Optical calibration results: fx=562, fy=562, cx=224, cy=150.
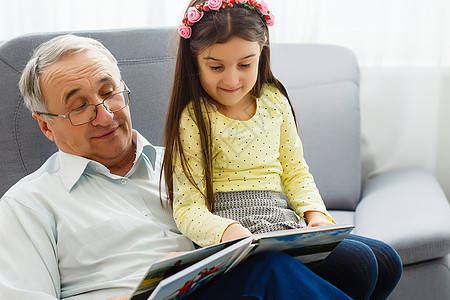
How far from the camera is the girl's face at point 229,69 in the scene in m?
1.31

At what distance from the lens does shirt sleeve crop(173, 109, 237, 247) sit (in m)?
1.34

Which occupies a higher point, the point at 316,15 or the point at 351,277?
the point at 316,15

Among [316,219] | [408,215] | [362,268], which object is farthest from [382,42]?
[362,268]

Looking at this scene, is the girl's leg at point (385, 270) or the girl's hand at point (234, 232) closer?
the girl's hand at point (234, 232)

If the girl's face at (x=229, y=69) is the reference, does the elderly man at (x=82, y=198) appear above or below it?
below

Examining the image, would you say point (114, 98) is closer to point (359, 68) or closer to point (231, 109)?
point (231, 109)

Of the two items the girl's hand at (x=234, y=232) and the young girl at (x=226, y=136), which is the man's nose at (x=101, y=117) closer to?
the young girl at (x=226, y=136)

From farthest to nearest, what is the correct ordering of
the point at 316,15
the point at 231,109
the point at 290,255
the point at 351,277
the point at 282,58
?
the point at 316,15, the point at 282,58, the point at 231,109, the point at 351,277, the point at 290,255

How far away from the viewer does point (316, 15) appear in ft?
7.96

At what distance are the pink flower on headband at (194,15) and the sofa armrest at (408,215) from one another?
89 cm

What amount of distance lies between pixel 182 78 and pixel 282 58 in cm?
94

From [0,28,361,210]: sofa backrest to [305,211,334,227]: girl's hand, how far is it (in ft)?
1.78

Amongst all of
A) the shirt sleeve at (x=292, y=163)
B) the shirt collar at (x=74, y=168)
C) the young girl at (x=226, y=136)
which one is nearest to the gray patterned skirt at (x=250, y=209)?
the young girl at (x=226, y=136)

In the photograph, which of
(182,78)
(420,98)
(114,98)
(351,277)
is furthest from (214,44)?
(420,98)
